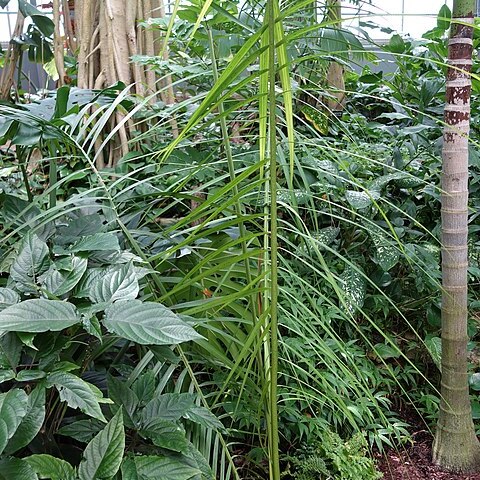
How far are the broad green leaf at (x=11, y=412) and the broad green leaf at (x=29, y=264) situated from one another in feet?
0.66

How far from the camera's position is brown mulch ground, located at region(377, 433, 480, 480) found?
1364 mm

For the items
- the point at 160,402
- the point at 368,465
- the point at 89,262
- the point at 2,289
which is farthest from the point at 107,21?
the point at 368,465

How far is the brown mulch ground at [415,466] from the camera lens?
4.48 feet

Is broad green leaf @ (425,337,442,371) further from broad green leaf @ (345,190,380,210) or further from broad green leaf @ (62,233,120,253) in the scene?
broad green leaf @ (62,233,120,253)

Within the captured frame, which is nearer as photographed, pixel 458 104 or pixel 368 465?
pixel 458 104

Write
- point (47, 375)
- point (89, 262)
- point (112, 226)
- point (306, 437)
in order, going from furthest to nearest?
point (306, 437)
point (112, 226)
point (89, 262)
point (47, 375)

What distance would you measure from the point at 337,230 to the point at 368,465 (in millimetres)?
657

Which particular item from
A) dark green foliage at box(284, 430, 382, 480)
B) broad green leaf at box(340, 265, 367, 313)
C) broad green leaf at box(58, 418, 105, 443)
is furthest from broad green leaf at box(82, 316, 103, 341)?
broad green leaf at box(340, 265, 367, 313)

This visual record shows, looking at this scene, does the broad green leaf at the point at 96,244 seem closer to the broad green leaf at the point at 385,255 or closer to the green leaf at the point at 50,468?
the green leaf at the point at 50,468

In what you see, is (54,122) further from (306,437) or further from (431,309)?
(431,309)

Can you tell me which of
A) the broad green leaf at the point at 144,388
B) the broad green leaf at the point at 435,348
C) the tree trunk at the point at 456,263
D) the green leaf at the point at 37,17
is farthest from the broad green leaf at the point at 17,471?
the green leaf at the point at 37,17

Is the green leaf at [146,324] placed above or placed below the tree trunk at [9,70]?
below

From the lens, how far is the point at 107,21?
191 cm

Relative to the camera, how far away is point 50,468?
2.47ft
